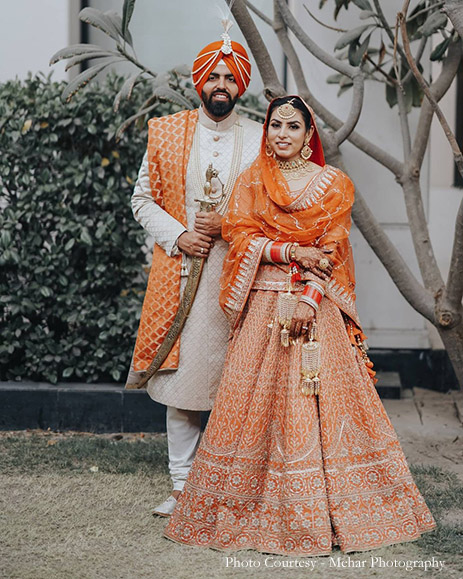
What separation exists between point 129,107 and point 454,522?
10.6 ft

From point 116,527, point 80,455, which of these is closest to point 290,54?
point 80,455

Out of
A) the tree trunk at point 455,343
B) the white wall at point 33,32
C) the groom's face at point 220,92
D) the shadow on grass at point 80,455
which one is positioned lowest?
the shadow on grass at point 80,455

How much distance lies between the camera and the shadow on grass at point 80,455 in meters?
4.64

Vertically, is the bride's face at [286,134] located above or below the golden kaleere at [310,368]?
above

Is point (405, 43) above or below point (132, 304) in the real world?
above

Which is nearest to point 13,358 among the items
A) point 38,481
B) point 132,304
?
point 132,304

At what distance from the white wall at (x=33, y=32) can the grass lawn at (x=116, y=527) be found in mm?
2712

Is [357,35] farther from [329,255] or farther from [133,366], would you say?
[133,366]

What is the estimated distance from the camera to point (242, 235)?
3.69 m

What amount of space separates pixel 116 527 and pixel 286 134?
183 centimetres

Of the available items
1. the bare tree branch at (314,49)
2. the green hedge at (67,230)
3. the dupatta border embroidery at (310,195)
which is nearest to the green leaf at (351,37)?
the bare tree branch at (314,49)

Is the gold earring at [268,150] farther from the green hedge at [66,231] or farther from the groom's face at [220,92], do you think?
the green hedge at [66,231]

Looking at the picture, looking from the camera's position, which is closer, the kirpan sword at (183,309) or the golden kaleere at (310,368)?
the golden kaleere at (310,368)

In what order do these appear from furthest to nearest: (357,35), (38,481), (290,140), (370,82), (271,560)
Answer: (370,82)
(357,35)
(38,481)
(290,140)
(271,560)
